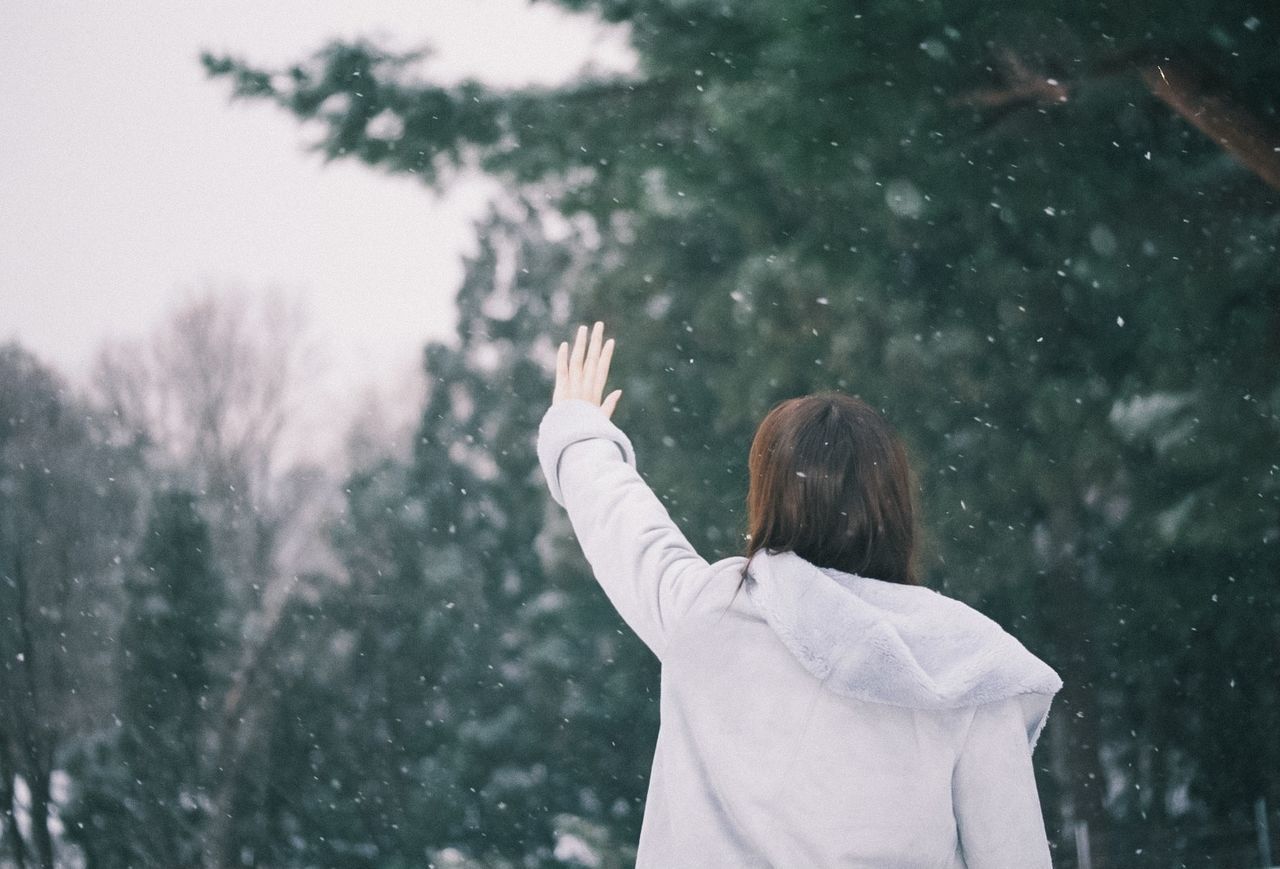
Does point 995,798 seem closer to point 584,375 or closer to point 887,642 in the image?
point 887,642

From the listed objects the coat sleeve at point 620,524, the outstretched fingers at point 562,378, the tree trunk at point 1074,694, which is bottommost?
the tree trunk at point 1074,694

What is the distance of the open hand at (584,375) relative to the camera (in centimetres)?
114

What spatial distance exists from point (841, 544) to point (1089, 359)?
378 centimetres

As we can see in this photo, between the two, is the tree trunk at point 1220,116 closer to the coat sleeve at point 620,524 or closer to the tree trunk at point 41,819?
the coat sleeve at point 620,524

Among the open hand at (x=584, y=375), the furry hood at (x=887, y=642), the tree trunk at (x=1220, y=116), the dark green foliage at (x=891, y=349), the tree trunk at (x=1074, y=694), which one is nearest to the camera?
the furry hood at (x=887, y=642)

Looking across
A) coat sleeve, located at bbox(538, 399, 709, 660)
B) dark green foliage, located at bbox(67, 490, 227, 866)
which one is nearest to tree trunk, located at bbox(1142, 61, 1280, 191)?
coat sleeve, located at bbox(538, 399, 709, 660)

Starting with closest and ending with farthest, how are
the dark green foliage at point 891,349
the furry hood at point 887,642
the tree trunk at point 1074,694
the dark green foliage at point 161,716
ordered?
the furry hood at point 887,642, the dark green foliage at point 891,349, the tree trunk at point 1074,694, the dark green foliage at point 161,716

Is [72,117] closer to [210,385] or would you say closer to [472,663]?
[210,385]

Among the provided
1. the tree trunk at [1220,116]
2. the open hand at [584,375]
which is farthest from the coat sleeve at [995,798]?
the tree trunk at [1220,116]

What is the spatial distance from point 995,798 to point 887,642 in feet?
0.62

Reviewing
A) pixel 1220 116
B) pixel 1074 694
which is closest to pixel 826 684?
pixel 1220 116

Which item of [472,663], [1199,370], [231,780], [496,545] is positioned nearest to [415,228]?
[496,545]

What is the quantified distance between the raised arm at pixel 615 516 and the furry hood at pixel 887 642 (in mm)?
73

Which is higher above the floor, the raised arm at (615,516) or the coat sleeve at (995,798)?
the raised arm at (615,516)
